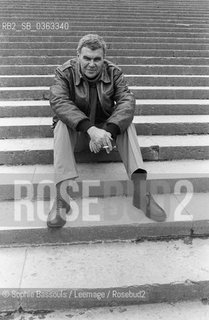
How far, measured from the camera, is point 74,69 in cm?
297

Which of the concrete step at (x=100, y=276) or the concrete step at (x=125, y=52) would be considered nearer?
the concrete step at (x=100, y=276)

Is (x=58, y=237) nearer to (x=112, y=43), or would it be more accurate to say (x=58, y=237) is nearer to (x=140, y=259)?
(x=140, y=259)

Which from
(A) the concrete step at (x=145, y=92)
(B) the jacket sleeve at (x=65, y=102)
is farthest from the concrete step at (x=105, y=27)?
(B) the jacket sleeve at (x=65, y=102)

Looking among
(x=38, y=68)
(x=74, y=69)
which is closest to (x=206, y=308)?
(x=74, y=69)

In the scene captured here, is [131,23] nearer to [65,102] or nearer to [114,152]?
[114,152]

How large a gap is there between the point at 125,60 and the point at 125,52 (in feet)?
1.16

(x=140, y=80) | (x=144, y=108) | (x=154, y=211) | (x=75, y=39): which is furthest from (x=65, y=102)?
(x=75, y=39)

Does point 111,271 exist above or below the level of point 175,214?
below

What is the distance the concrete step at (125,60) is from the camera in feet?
16.2

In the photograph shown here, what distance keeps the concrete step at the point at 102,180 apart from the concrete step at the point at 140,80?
5.36ft

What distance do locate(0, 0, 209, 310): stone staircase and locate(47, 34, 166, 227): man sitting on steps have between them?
17 centimetres

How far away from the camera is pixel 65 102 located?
275cm

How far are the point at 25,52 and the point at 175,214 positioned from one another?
3674mm

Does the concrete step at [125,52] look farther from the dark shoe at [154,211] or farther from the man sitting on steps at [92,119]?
the dark shoe at [154,211]
